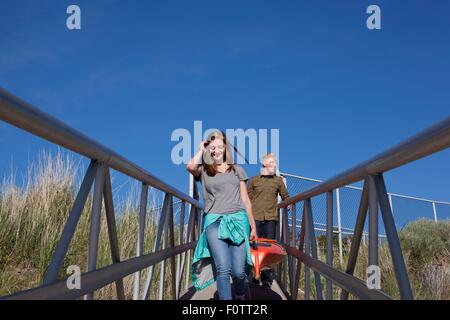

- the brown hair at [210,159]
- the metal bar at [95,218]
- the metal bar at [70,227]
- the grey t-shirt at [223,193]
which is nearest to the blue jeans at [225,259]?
the grey t-shirt at [223,193]

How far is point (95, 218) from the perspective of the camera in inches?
87.7

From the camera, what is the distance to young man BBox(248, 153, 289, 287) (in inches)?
241

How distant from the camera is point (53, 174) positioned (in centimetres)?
640

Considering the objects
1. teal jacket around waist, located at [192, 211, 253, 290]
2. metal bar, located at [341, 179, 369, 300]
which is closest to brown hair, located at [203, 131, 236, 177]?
teal jacket around waist, located at [192, 211, 253, 290]

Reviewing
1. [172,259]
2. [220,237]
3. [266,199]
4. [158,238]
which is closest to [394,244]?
[220,237]

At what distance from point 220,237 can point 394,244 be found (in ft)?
5.80

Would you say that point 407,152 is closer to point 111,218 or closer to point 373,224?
point 373,224

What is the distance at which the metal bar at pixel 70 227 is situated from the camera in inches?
70.1

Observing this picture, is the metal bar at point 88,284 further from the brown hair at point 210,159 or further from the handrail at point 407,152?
the handrail at point 407,152

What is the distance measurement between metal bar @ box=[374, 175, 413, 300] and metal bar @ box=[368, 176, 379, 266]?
1.0 inches

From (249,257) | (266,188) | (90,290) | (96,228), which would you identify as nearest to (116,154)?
(96,228)
